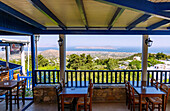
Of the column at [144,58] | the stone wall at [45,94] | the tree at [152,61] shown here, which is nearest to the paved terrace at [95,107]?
the stone wall at [45,94]

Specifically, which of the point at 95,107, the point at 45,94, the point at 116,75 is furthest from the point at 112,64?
the point at 45,94

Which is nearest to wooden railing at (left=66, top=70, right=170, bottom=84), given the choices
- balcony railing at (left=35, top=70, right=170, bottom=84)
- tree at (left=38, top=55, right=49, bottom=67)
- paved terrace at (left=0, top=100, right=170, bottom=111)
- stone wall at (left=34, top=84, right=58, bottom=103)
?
balcony railing at (left=35, top=70, right=170, bottom=84)

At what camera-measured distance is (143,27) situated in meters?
5.08

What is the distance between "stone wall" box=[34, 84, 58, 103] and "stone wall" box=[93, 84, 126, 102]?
5.09 ft

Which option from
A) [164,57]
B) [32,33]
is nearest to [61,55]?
[32,33]

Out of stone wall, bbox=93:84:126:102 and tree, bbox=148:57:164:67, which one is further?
tree, bbox=148:57:164:67

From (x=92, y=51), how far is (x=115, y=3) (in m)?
4.93

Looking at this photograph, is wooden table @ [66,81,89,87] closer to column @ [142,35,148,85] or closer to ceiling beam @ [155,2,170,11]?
column @ [142,35,148,85]

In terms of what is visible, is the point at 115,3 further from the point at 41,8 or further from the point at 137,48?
the point at 137,48

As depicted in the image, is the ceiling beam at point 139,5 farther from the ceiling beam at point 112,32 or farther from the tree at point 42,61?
the tree at point 42,61

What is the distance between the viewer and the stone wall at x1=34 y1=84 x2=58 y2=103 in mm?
4980

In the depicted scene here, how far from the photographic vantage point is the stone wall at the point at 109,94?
493cm

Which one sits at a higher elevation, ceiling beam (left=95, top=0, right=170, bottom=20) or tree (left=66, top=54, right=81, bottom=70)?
ceiling beam (left=95, top=0, right=170, bottom=20)

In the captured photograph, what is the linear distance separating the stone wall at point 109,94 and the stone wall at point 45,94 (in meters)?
1.55
